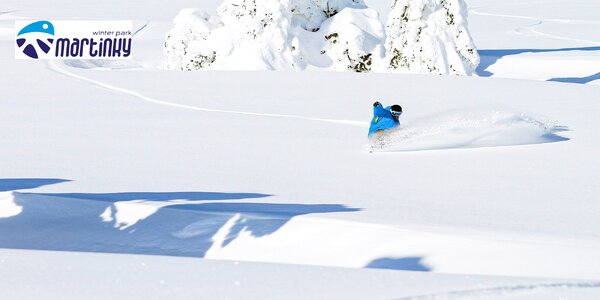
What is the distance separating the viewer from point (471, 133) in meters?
16.2

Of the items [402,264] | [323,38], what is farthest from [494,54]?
[402,264]

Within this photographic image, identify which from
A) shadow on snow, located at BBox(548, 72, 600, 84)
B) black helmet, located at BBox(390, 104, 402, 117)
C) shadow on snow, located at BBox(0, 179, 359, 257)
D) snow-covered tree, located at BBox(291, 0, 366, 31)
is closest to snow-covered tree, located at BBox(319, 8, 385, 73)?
snow-covered tree, located at BBox(291, 0, 366, 31)

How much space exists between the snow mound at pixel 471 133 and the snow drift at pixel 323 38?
16.1 m

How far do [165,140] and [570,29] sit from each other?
45.1 meters

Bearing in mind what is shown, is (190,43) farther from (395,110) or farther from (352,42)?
(395,110)

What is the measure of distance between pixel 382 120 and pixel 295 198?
4.57 meters

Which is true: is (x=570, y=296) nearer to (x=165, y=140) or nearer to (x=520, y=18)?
(x=165, y=140)

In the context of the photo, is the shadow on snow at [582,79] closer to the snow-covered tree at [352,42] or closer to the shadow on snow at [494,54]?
the shadow on snow at [494,54]

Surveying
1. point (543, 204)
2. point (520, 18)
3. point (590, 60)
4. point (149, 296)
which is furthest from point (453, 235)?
point (520, 18)

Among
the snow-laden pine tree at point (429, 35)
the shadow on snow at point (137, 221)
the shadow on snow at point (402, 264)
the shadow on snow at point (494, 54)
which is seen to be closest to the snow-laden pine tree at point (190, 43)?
the snow-laden pine tree at point (429, 35)

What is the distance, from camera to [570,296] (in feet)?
19.1

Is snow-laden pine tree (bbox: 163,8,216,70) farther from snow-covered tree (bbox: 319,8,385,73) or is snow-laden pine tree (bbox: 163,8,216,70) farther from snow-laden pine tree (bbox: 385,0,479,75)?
snow-laden pine tree (bbox: 385,0,479,75)

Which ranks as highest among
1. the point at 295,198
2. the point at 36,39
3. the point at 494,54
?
the point at 295,198

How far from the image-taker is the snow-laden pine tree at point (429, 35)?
3300cm
